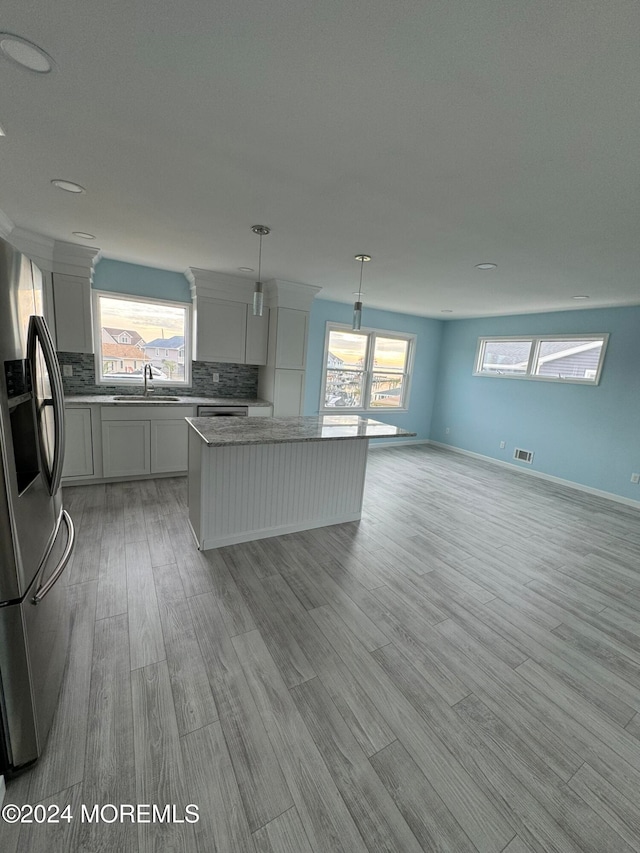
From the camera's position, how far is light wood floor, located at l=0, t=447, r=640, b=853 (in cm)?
115

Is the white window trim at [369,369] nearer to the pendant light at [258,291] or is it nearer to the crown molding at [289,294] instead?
the crown molding at [289,294]

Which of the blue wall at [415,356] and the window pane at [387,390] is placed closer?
the blue wall at [415,356]

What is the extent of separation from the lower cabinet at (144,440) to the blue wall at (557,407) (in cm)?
483

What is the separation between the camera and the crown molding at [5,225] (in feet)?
9.03

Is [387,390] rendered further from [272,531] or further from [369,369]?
[272,531]

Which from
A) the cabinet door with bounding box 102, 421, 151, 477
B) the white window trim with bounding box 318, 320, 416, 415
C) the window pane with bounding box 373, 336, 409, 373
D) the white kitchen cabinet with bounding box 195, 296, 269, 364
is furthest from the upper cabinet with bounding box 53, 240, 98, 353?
the window pane with bounding box 373, 336, 409, 373

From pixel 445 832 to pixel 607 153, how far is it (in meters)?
2.64

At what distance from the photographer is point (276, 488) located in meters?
2.88

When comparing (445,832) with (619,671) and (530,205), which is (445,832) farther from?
Result: (530,205)

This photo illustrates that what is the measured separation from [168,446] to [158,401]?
544 mm

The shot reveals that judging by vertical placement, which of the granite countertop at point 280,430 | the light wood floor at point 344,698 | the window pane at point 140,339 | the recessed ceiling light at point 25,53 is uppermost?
the recessed ceiling light at point 25,53

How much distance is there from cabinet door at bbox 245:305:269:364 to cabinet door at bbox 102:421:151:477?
164cm

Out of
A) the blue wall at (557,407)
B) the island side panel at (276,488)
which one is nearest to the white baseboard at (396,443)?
the blue wall at (557,407)

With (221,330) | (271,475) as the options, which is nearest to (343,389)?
(221,330)
